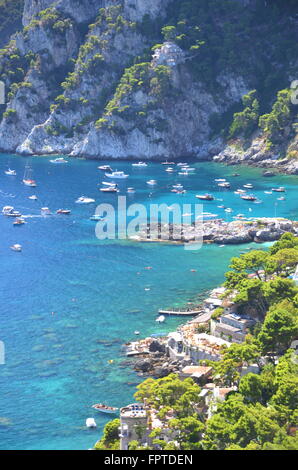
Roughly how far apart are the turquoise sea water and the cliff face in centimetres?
3411

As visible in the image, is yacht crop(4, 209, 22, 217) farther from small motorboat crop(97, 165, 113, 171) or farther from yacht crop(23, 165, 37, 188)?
small motorboat crop(97, 165, 113, 171)

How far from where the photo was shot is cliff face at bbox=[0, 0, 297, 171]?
182m

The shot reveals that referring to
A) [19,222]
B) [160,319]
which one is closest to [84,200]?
[19,222]

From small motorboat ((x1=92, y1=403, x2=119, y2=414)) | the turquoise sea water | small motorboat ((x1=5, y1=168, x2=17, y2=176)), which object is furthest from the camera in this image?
small motorboat ((x1=5, y1=168, x2=17, y2=176))

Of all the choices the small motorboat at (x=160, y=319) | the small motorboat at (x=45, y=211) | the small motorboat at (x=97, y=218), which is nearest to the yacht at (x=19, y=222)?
the small motorboat at (x=45, y=211)

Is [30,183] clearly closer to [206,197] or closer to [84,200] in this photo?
[84,200]

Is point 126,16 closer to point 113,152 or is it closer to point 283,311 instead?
point 113,152

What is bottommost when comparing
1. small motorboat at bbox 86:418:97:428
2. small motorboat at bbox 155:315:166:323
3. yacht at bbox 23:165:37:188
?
small motorboat at bbox 86:418:97:428

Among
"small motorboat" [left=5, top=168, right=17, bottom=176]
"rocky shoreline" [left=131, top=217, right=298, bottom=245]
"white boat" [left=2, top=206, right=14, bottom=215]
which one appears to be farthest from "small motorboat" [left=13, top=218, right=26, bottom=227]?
"small motorboat" [left=5, top=168, right=17, bottom=176]

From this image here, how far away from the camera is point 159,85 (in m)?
181

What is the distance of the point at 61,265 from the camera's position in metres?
104

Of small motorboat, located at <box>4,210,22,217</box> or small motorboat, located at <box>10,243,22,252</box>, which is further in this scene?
small motorboat, located at <box>4,210,22,217</box>

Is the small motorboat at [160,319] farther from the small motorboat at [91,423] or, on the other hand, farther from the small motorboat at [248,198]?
the small motorboat at [248,198]

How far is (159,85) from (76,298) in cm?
10020
